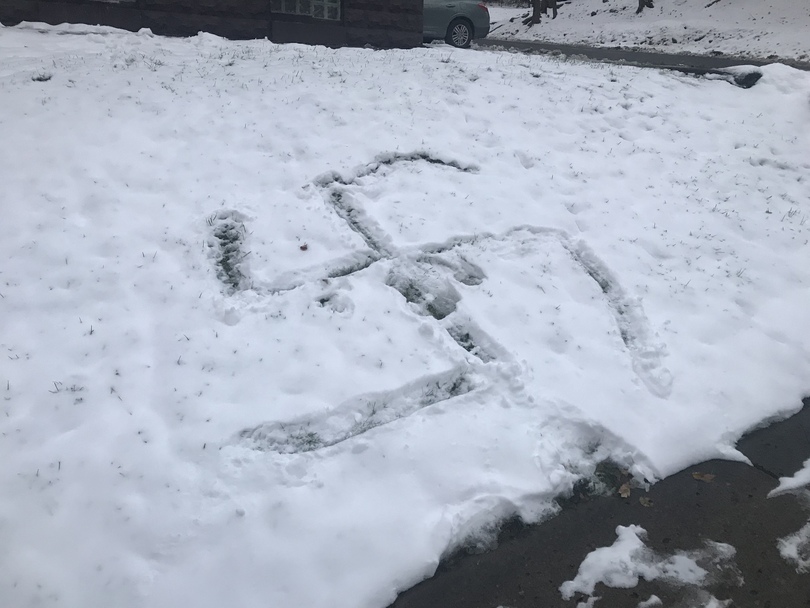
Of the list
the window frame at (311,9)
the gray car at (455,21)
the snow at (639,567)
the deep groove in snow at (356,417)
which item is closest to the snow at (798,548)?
the snow at (639,567)

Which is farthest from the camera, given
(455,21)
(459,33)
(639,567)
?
(459,33)

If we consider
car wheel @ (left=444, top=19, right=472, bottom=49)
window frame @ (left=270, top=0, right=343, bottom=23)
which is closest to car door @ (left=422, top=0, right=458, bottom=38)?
car wheel @ (left=444, top=19, right=472, bottom=49)

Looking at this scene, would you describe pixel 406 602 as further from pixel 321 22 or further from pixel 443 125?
pixel 321 22

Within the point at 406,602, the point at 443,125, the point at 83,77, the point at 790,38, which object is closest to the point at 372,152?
the point at 443,125

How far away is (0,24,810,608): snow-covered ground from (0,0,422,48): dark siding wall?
187cm

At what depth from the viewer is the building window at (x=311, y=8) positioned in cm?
1141

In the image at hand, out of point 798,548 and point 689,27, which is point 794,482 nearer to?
point 798,548

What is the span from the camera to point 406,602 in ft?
10.7

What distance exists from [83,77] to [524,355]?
6.51m

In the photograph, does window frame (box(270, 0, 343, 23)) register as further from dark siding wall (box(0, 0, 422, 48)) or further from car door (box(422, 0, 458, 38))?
car door (box(422, 0, 458, 38))

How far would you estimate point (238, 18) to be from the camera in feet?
36.0

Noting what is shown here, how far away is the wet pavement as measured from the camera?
3.28 m

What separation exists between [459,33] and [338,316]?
13.6 m

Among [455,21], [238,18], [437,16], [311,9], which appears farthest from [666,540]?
[455,21]
